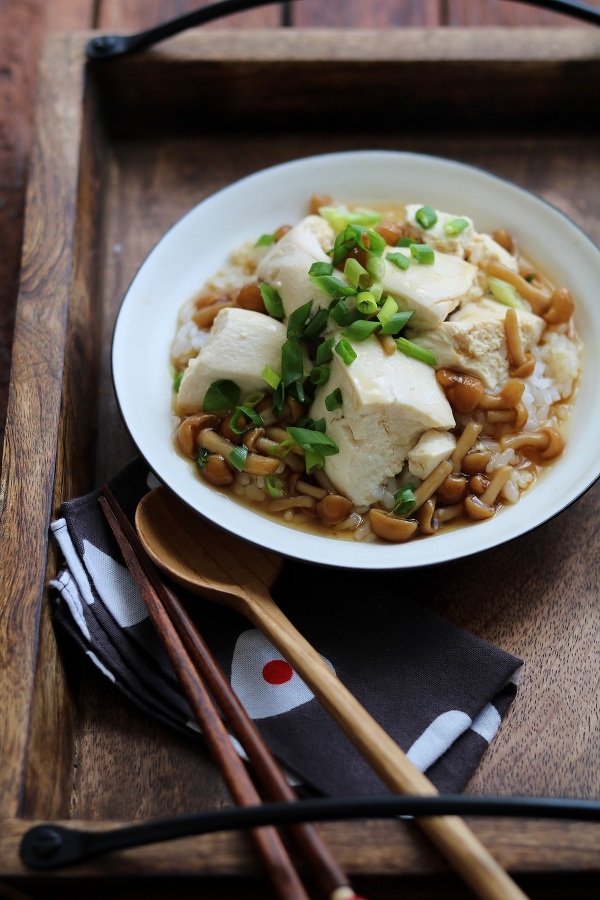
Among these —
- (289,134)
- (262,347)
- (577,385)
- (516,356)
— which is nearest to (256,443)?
(262,347)

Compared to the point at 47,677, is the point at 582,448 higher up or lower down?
→ higher up

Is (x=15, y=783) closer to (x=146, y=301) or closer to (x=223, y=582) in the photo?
(x=223, y=582)

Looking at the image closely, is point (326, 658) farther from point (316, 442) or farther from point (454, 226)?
point (454, 226)

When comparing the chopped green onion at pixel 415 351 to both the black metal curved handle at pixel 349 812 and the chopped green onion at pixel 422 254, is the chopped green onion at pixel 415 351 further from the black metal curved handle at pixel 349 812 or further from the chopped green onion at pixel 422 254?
the black metal curved handle at pixel 349 812

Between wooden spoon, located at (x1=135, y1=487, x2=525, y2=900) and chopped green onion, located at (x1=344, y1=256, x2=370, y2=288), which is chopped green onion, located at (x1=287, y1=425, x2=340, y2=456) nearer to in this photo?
wooden spoon, located at (x1=135, y1=487, x2=525, y2=900)

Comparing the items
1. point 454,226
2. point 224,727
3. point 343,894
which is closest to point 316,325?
point 454,226

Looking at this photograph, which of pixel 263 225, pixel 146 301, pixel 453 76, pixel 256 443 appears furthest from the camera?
pixel 453 76
